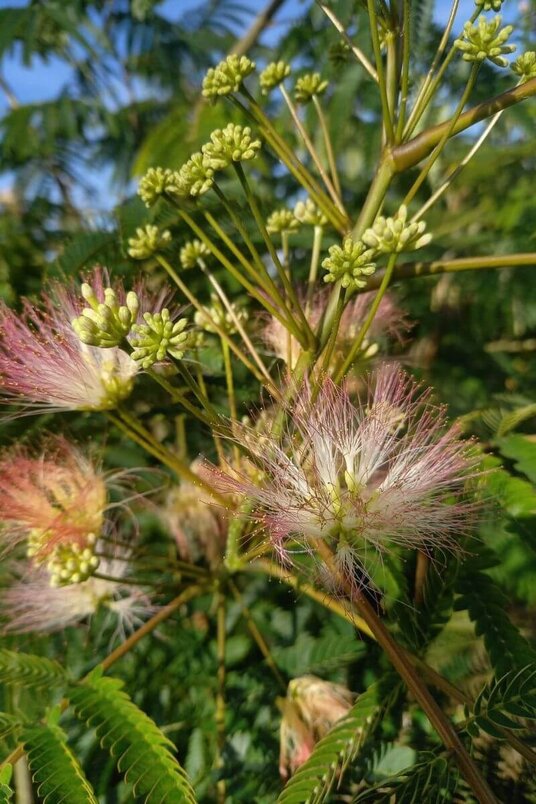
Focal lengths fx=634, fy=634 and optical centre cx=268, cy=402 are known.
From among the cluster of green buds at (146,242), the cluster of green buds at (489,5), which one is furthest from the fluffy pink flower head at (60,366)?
the cluster of green buds at (489,5)

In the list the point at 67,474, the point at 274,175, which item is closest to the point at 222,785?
the point at 67,474

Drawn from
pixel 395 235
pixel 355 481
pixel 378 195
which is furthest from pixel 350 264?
pixel 355 481

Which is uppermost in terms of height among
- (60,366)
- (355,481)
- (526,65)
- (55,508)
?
(526,65)

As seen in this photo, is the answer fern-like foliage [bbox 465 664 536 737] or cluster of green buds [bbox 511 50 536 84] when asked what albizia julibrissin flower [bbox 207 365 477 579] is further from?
cluster of green buds [bbox 511 50 536 84]

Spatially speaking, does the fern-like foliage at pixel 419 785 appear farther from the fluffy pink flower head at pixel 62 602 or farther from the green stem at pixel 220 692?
the fluffy pink flower head at pixel 62 602

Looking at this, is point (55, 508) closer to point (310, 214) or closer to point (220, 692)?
point (220, 692)
